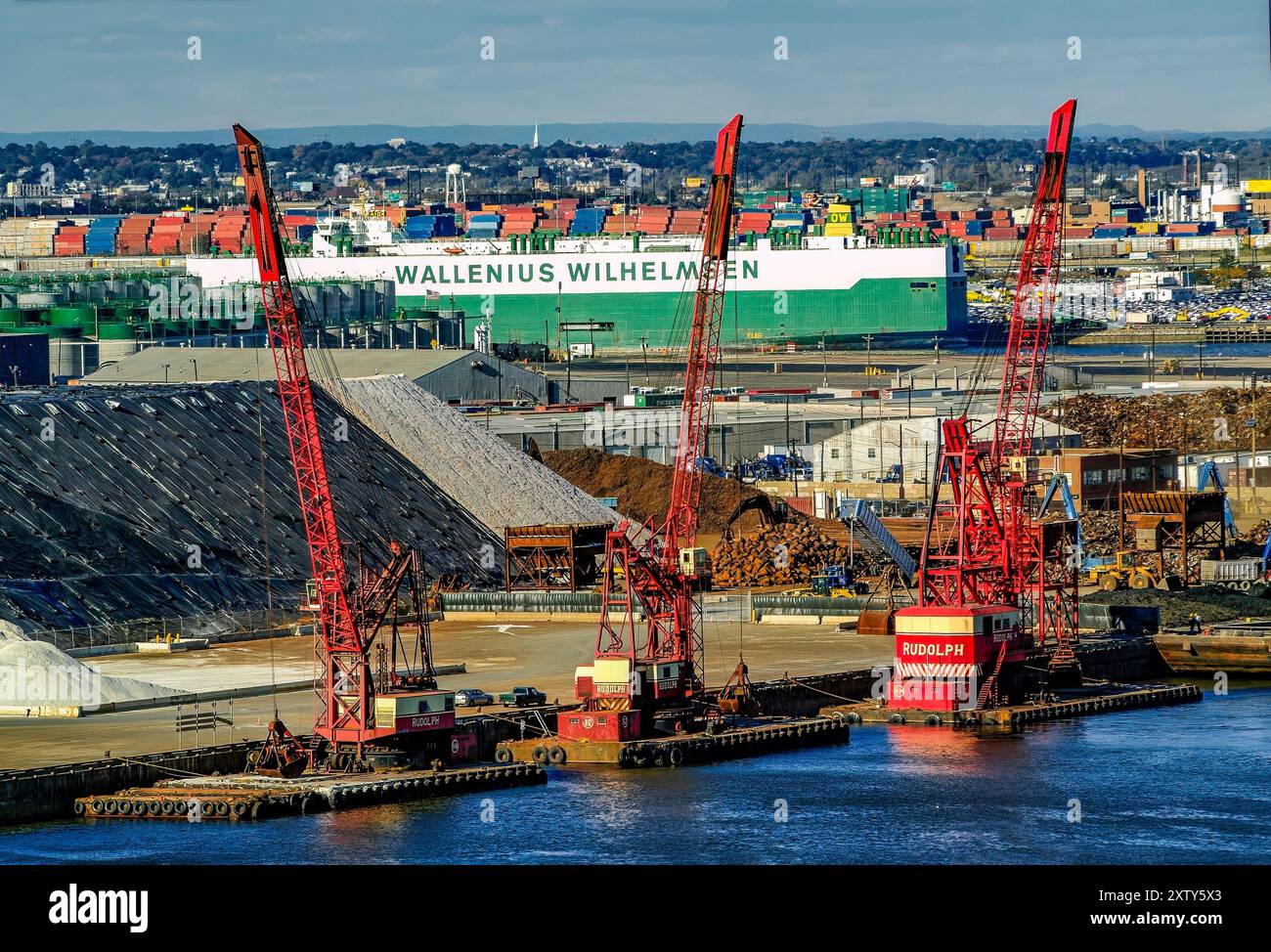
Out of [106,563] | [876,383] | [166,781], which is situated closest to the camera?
[166,781]

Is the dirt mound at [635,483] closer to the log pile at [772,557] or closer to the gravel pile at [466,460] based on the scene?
the gravel pile at [466,460]

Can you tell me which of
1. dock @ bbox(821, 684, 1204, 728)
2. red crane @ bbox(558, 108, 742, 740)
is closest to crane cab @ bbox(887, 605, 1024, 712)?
dock @ bbox(821, 684, 1204, 728)

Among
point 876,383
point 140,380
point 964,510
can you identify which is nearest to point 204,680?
point 964,510

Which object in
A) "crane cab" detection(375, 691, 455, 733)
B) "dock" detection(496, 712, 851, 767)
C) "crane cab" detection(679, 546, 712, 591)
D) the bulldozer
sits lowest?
"dock" detection(496, 712, 851, 767)

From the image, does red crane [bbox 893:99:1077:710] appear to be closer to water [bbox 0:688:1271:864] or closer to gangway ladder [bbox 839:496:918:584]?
water [bbox 0:688:1271:864]
